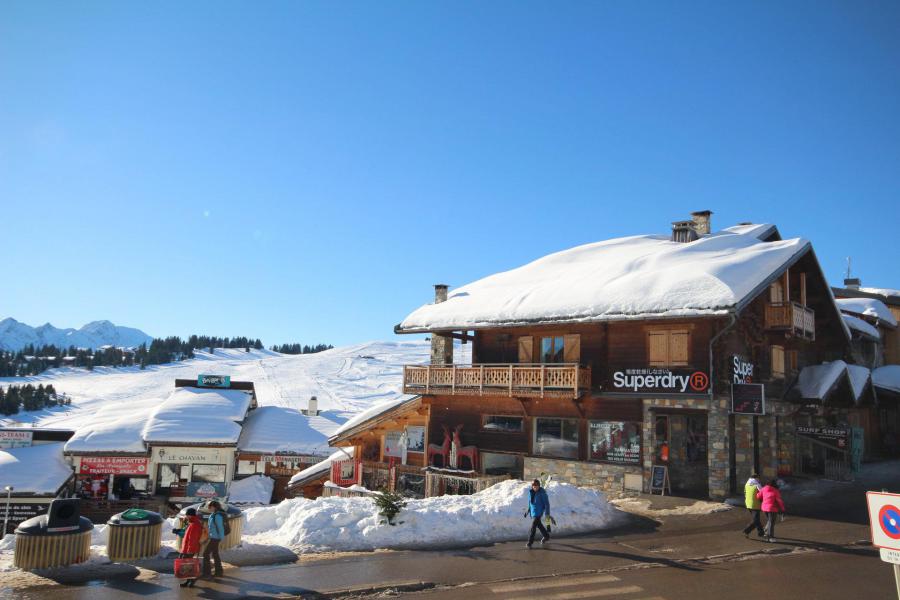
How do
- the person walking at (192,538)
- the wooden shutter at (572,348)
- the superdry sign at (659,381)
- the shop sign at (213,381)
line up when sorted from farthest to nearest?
the shop sign at (213,381), the wooden shutter at (572,348), the superdry sign at (659,381), the person walking at (192,538)

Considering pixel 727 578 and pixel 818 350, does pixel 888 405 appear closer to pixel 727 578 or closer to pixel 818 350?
pixel 818 350

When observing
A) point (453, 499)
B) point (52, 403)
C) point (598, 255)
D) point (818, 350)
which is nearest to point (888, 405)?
point (818, 350)

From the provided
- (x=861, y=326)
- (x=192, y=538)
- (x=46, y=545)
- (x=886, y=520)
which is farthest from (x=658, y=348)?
(x=46, y=545)

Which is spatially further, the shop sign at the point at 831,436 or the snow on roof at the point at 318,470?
the snow on roof at the point at 318,470

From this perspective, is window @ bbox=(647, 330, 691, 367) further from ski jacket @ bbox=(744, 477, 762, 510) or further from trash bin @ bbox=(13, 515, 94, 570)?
trash bin @ bbox=(13, 515, 94, 570)

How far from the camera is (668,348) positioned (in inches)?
915

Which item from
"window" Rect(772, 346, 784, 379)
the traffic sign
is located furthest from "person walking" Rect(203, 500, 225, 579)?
"window" Rect(772, 346, 784, 379)

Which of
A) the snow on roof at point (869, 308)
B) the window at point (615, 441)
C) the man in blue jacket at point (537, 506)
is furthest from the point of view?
the snow on roof at point (869, 308)

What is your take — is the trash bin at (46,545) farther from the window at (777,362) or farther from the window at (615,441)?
the window at (777,362)

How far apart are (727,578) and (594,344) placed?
13.7 meters

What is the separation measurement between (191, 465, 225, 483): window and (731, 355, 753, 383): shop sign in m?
27.3

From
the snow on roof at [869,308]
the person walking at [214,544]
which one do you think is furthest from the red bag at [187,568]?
the snow on roof at [869,308]

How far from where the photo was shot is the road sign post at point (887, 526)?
291 inches

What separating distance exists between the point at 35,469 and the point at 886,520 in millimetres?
35110
